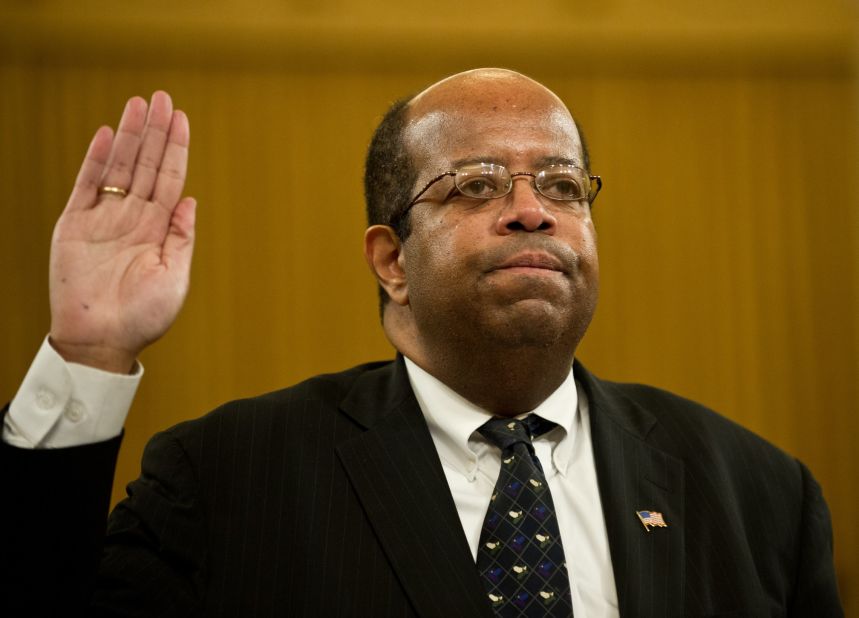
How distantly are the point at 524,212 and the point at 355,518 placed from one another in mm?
555

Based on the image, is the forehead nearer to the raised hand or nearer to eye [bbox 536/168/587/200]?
eye [bbox 536/168/587/200]

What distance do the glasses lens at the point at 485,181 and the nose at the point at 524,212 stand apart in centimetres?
2

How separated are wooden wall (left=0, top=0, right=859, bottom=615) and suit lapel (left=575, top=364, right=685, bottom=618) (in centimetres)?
213

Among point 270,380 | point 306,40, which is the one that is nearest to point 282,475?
point 270,380

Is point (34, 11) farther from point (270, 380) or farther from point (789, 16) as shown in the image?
point (789, 16)

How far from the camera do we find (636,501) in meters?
1.57

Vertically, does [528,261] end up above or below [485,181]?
below

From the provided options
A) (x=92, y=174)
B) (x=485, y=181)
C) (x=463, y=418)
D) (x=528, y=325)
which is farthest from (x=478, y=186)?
(x=92, y=174)

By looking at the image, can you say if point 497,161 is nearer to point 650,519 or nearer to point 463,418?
point 463,418

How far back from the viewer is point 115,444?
4.01 feet

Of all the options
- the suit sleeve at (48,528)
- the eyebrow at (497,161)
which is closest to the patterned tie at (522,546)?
the eyebrow at (497,161)

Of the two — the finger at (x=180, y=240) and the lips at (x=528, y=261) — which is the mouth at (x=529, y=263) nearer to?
the lips at (x=528, y=261)

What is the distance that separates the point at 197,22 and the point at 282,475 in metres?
2.68

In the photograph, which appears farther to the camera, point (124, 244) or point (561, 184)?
point (561, 184)
